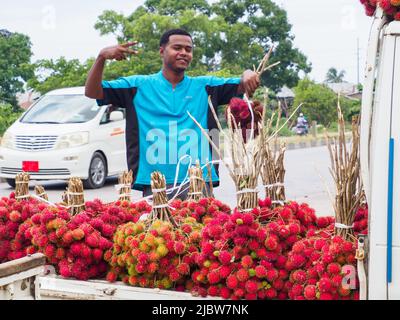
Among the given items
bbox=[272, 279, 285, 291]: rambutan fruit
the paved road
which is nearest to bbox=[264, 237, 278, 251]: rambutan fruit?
bbox=[272, 279, 285, 291]: rambutan fruit

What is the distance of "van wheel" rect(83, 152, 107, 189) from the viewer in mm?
11766

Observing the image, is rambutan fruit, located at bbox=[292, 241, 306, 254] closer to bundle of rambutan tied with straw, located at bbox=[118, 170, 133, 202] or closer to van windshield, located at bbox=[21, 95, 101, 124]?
bundle of rambutan tied with straw, located at bbox=[118, 170, 133, 202]

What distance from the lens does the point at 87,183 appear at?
11.8 meters

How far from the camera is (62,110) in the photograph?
39.3 feet

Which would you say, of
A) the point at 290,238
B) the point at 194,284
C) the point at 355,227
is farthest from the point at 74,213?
the point at 355,227

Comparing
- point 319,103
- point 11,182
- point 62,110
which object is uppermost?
point 319,103

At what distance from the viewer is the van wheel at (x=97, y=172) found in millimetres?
11766

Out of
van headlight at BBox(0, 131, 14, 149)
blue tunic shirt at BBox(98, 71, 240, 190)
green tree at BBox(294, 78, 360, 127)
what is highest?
green tree at BBox(294, 78, 360, 127)

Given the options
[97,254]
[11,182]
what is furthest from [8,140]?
[97,254]

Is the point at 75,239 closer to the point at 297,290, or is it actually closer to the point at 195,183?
the point at 195,183

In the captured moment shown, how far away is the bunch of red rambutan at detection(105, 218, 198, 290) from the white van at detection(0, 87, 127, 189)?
7923mm

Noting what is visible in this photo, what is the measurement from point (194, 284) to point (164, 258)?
0.16 meters

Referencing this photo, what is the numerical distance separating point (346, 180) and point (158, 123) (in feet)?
5.54
